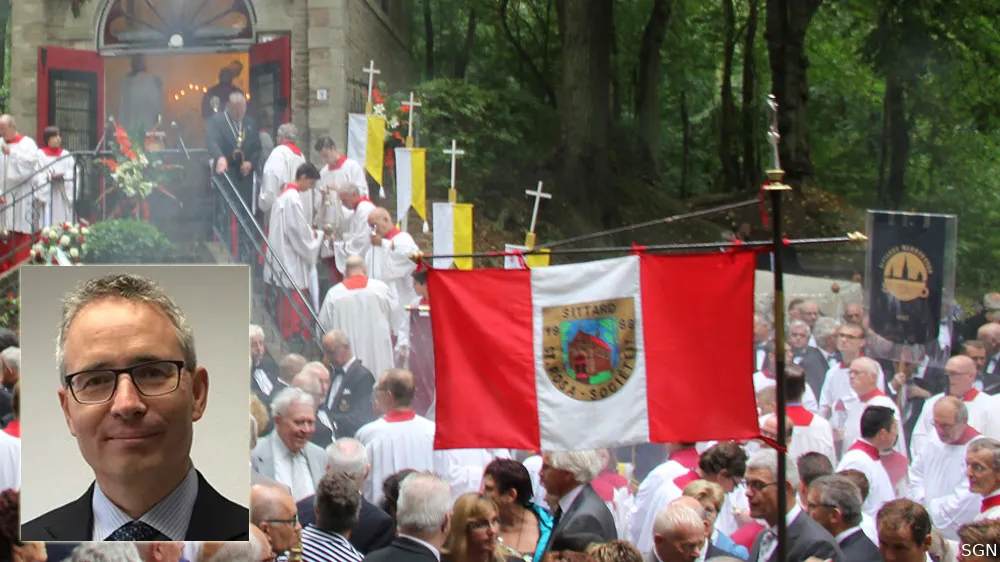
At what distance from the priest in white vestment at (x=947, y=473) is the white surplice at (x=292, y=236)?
4.13 meters

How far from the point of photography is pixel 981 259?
898 cm

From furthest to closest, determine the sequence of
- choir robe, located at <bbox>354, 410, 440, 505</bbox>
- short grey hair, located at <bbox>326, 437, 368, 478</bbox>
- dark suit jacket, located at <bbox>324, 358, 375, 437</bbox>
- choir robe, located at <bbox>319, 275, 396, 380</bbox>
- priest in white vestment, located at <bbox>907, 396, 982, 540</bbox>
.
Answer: choir robe, located at <bbox>319, 275, 396, 380</bbox>
dark suit jacket, located at <bbox>324, 358, 375, 437</bbox>
choir robe, located at <bbox>354, 410, 440, 505</bbox>
priest in white vestment, located at <bbox>907, 396, 982, 540</bbox>
short grey hair, located at <bbox>326, 437, 368, 478</bbox>

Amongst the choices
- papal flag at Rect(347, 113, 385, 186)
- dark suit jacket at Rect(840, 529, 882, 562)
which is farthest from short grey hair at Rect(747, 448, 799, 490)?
papal flag at Rect(347, 113, 385, 186)

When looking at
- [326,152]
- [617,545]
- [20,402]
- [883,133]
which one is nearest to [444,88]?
[326,152]

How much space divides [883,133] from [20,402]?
563cm

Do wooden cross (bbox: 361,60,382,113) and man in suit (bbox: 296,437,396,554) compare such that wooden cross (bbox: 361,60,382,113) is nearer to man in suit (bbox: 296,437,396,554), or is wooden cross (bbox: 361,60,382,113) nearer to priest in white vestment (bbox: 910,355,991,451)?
man in suit (bbox: 296,437,396,554)

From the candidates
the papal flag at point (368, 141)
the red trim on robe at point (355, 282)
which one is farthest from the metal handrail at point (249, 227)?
the papal flag at point (368, 141)

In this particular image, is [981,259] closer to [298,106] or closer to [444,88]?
[444,88]

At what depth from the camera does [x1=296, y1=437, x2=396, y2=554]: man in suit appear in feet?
20.6

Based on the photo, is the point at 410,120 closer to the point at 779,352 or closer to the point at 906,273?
the point at 906,273

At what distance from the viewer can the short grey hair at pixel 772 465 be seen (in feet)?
19.4

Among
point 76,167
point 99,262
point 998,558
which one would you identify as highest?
point 76,167

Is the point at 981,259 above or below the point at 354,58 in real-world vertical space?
below

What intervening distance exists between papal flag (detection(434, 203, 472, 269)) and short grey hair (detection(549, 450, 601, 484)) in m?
2.96
